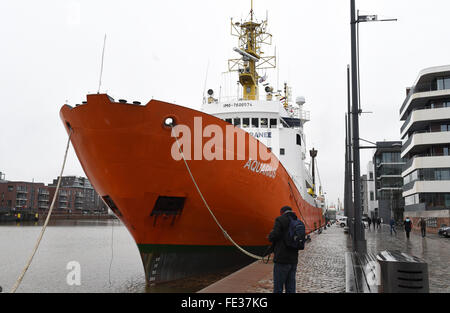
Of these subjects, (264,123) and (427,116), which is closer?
(264,123)

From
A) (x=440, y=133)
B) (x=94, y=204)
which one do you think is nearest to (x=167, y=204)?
(x=440, y=133)

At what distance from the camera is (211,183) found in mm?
9516

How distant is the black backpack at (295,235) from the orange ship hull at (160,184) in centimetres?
434

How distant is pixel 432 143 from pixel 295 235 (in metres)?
36.5

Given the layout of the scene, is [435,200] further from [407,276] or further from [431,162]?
[407,276]

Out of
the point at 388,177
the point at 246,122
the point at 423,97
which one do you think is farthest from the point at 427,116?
the point at 388,177

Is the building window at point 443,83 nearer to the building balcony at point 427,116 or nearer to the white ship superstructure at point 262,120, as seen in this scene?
the building balcony at point 427,116

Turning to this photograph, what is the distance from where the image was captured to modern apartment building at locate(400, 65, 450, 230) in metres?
35.2

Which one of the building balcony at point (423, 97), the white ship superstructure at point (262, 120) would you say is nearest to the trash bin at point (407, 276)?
the white ship superstructure at point (262, 120)

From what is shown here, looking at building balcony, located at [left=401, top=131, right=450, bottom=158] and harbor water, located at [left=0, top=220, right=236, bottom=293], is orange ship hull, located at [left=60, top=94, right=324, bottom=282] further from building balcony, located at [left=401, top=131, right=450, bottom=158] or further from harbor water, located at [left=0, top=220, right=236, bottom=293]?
building balcony, located at [left=401, top=131, right=450, bottom=158]

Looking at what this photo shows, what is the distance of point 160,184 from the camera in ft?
29.3

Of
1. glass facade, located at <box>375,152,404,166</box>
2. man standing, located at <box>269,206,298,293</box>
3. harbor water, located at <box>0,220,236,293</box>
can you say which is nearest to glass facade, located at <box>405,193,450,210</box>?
harbor water, located at <box>0,220,236,293</box>

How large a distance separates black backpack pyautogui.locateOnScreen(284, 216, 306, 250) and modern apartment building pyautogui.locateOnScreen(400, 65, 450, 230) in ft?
110
